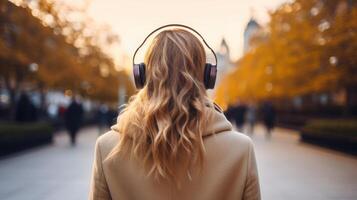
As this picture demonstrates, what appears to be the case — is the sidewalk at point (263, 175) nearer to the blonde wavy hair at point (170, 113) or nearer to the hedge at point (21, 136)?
the hedge at point (21, 136)

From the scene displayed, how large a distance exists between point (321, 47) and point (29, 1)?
11.3 metres

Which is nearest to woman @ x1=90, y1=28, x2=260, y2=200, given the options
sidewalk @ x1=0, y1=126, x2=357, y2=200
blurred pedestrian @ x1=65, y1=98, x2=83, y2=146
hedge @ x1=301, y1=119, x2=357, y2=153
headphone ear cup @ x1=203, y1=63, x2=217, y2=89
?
headphone ear cup @ x1=203, y1=63, x2=217, y2=89

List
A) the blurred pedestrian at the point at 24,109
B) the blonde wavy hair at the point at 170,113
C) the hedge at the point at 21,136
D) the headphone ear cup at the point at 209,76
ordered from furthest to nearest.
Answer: the blurred pedestrian at the point at 24,109 < the hedge at the point at 21,136 < the headphone ear cup at the point at 209,76 < the blonde wavy hair at the point at 170,113

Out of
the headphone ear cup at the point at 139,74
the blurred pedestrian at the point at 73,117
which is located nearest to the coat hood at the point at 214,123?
the headphone ear cup at the point at 139,74

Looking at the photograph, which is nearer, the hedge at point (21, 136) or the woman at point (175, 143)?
the woman at point (175, 143)

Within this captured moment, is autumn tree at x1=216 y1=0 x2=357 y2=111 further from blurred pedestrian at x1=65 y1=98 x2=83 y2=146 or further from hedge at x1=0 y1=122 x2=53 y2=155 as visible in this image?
hedge at x1=0 y1=122 x2=53 y2=155

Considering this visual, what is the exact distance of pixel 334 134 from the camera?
14891mm

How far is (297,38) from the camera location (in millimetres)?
18188

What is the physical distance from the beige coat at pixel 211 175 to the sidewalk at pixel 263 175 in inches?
212

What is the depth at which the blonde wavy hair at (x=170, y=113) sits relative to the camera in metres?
1.67

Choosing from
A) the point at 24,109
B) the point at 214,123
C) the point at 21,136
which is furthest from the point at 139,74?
the point at 24,109

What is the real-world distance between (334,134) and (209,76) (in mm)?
13972

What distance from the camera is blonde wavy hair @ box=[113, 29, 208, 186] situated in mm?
1673

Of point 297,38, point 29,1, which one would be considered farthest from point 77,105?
point 297,38
